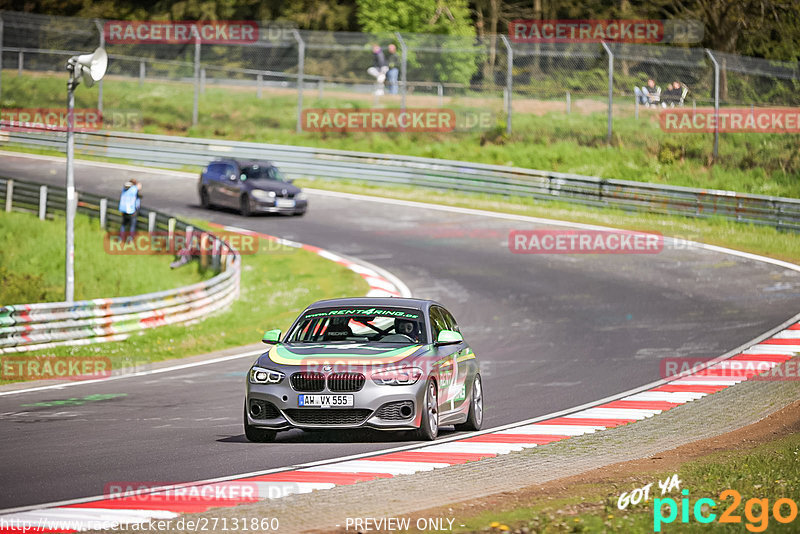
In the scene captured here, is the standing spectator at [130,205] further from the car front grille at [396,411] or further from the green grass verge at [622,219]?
the car front grille at [396,411]

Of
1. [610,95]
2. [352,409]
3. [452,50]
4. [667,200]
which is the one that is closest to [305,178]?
[452,50]

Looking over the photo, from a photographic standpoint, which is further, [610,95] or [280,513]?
[610,95]

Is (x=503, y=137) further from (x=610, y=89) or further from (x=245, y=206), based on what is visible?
(x=245, y=206)

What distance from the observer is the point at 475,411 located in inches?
482

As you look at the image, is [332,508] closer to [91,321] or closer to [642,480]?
[642,480]

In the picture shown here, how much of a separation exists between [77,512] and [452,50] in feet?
100

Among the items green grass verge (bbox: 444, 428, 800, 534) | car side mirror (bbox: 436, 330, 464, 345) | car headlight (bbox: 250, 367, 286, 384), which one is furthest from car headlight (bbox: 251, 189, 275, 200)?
green grass verge (bbox: 444, 428, 800, 534)

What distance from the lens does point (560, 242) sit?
28.6m

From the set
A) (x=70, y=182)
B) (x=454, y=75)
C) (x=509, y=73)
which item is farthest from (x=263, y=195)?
(x=70, y=182)

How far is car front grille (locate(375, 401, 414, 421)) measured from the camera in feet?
34.4

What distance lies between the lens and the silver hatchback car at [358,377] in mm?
10477

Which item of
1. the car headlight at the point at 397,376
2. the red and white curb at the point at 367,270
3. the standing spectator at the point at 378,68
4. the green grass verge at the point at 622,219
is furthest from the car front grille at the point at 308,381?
the standing spectator at the point at 378,68

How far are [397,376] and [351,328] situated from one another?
4.69 ft

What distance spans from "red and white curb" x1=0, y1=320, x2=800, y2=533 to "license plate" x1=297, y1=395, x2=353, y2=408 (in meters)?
0.53
